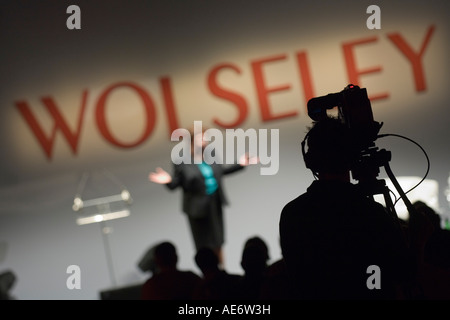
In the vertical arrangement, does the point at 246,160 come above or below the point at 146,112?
below

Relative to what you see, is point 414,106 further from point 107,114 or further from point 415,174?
point 107,114

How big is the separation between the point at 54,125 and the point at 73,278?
129 centimetres

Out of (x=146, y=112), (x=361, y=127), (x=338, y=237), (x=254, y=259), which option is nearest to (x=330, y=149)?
(x=361, y=127)

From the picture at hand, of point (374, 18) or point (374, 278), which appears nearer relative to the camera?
point (374, 278)

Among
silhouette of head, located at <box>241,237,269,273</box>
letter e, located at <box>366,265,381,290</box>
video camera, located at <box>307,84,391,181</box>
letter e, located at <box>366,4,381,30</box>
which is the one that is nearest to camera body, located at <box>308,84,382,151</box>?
video camera, located at <box>307,84,391,181</box>

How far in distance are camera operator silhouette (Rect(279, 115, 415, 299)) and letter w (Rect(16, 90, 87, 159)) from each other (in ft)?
13.8

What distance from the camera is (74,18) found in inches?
223

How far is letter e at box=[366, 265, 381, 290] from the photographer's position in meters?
1.55

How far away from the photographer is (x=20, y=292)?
541 cm

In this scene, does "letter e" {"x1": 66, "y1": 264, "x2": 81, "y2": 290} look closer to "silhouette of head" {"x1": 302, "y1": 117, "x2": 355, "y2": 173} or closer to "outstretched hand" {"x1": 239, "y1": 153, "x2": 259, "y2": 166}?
"outstretched hand" {"x1": 239, "y1": 153, "x2": 259, "y2": 166}

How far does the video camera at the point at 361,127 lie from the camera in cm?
170

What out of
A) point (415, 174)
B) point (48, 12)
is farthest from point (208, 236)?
point (48, 12)

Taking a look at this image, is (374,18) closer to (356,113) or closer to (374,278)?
(356,113)

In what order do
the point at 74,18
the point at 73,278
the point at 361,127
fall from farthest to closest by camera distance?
the point at 74,18, the point at 73,278, the point at 361,127
